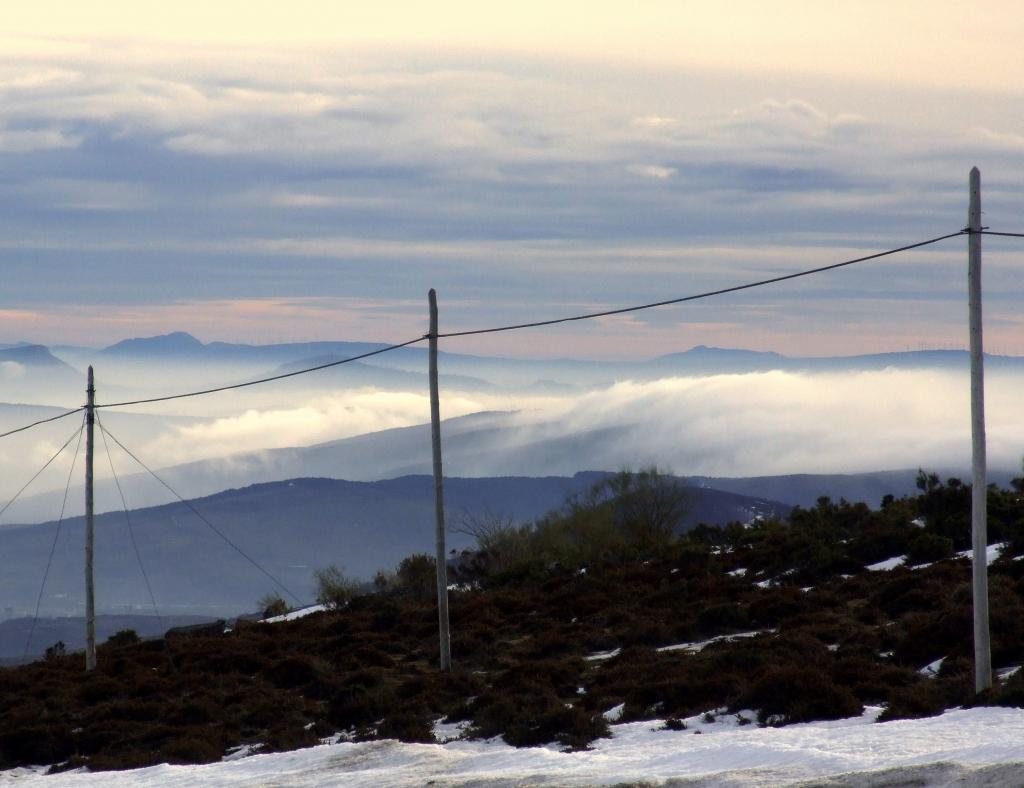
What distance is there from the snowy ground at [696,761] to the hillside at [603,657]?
0.84 m

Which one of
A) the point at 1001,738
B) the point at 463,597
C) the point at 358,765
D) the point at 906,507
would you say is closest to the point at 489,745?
the point at 358,765

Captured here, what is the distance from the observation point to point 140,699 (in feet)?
85.0

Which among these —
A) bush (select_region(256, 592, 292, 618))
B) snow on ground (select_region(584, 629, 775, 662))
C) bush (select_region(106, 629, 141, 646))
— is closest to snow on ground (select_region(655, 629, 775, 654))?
snow on ground (select_region(584, 629, 775, 662))

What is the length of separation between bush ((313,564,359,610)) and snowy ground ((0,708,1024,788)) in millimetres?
27646

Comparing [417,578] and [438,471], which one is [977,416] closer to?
[438,471]

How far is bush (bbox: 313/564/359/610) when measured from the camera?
4697 cm

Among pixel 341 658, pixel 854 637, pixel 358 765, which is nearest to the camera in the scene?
pixel 358 765

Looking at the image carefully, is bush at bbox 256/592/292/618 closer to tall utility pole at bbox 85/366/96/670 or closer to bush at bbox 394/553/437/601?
bush at bbox 394/553/437/601

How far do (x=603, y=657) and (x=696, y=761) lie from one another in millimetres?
12224

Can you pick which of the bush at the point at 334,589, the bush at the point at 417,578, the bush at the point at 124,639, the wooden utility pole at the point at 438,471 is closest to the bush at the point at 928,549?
the wooden utility pole at the point at 438,471

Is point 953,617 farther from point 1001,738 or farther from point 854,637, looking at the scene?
point 1001,738

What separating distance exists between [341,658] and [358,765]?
13.5m

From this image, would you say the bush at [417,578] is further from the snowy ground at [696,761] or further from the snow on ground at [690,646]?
the snowy ground at [696,761]

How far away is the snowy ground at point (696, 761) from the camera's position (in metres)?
12.2
